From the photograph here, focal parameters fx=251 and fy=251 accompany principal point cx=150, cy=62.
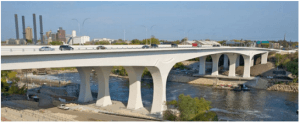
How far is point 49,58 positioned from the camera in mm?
21578

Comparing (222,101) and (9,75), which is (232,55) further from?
(9,75)

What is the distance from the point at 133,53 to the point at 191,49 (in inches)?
497

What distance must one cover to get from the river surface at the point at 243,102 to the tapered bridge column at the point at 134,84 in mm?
3487

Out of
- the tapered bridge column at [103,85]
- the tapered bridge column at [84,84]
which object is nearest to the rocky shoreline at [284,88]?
the tapered bridge column at [103,85]

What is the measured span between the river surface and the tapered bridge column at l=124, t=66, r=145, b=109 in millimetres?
3487

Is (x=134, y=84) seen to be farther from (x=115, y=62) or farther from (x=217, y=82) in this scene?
(x=217, y=82)

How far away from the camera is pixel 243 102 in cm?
4078

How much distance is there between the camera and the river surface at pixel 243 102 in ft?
106

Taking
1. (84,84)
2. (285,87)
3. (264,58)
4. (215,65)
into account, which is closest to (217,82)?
(215,65)

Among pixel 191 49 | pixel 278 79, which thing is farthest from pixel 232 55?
pixel 191 49

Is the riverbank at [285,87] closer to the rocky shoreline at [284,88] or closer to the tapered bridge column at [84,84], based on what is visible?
the rocky shoreline at [284,88]

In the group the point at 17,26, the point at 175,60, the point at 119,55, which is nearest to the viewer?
the point at 119,55

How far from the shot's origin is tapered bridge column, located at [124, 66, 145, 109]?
32.9m

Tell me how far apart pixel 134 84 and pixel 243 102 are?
19076mm
